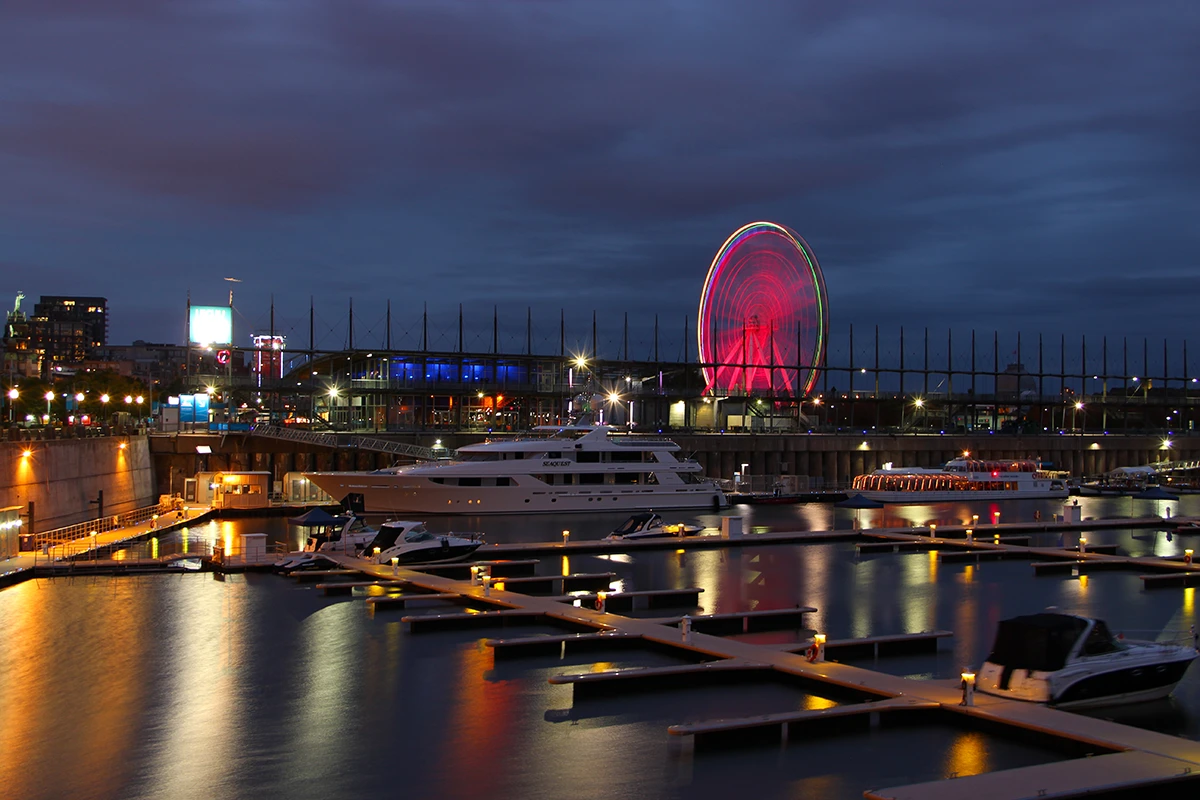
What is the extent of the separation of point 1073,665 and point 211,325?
90.9m

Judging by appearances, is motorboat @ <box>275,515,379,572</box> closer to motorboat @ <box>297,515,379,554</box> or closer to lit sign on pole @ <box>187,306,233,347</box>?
motorboat @ <box>297,515,379,554</box>

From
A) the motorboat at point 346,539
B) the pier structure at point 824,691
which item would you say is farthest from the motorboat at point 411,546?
the pier structure at point 824,691

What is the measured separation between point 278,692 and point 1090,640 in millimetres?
15377

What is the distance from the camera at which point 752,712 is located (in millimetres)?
21141

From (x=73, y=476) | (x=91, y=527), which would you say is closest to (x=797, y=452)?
(x=73, y=476)

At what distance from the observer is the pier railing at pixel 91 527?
147 feet

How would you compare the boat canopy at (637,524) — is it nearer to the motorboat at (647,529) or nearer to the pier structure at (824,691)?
the motorboat at (647,529)

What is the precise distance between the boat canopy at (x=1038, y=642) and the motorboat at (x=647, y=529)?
3072 cm

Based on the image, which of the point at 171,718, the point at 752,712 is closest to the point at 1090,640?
the point at 752,712

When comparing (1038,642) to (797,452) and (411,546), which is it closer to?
(411,546)

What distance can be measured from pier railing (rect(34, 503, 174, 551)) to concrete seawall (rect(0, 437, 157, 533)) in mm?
1014

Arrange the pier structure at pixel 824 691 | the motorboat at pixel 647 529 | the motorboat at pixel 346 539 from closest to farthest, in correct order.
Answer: the pier structure at pixel 824 691 → the motorboat at pixel 346 539 → the motorboat at pixel 647 529

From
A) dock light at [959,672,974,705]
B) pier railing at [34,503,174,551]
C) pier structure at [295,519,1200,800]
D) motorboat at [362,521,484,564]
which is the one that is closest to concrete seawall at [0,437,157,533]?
pier railing at [34,503,174,551]

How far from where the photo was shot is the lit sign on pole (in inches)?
3957
